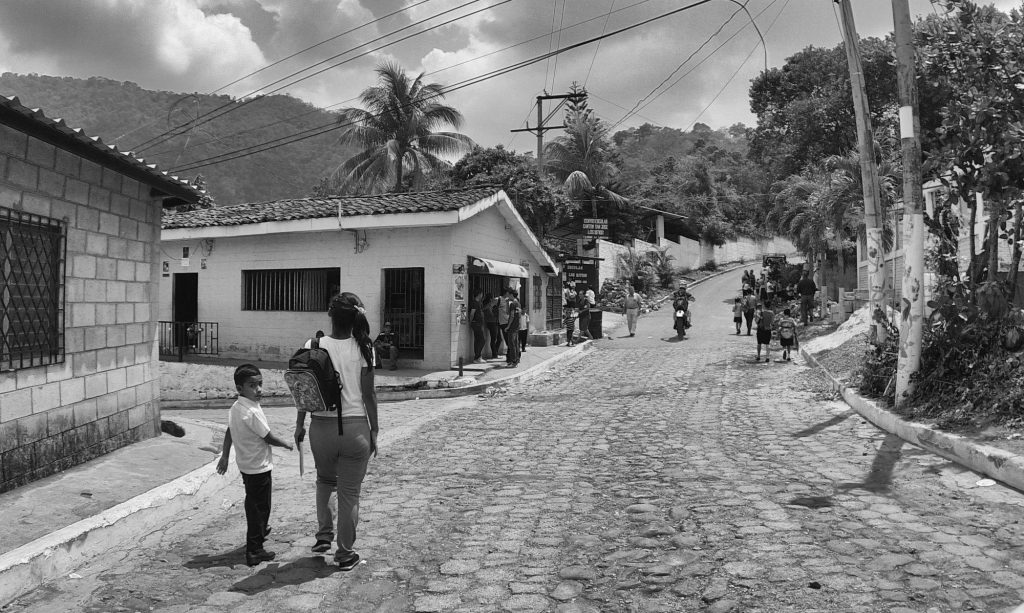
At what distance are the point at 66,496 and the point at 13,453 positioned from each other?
1.88 feet

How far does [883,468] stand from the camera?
21.2ft

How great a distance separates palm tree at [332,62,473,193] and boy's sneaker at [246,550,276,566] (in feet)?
84.8

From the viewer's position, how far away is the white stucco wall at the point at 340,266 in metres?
14.8

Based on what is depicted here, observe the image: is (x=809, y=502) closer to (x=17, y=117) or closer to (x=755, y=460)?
(x=755, y=460)

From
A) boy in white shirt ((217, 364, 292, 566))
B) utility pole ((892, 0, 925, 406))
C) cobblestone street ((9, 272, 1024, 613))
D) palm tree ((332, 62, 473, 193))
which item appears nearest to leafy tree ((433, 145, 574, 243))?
palm tree ((332, 62, 473, 193))

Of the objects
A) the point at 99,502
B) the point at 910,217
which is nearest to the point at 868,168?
the point at 910,217

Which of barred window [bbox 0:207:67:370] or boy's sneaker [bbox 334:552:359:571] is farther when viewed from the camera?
barred window [bbox 0:207:67:370]

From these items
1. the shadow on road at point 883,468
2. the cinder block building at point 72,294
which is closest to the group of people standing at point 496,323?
the cinder block building at point 72,294

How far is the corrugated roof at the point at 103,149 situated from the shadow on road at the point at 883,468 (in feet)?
23.1

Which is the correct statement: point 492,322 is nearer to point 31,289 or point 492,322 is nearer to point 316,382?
point 31,289

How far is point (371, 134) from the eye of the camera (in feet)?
98.3

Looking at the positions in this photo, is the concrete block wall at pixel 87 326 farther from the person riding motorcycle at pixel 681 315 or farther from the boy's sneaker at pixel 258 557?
the person riding motorcycle at pixel 681 315

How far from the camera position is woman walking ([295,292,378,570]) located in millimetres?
4266

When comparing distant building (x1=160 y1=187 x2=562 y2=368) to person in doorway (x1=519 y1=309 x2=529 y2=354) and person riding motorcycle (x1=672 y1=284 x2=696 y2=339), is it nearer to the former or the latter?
person in doorway (x1=519 y1=309 x2=529 y2=354)
